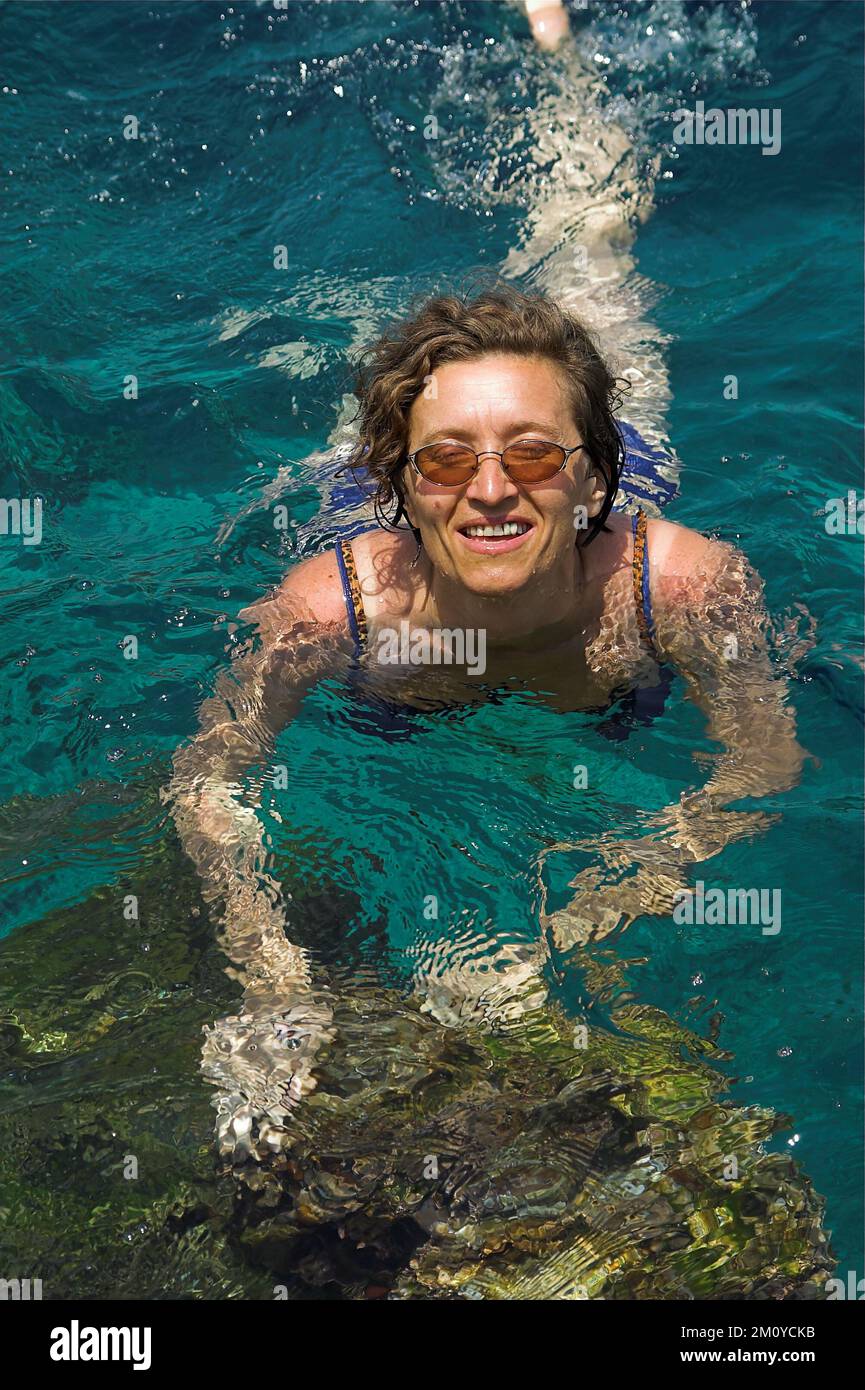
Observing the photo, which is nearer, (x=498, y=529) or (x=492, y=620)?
(x=498, y=529)

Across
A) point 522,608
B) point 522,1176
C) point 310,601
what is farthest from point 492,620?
point 522,1176

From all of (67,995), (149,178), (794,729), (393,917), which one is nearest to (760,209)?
(149,178)

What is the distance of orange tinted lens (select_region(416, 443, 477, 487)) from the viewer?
12.1ft

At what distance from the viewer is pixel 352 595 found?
4238 mm

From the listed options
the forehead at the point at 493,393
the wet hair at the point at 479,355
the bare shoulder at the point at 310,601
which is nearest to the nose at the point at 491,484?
the forehead at the point at 493,393

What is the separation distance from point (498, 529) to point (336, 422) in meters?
2.46

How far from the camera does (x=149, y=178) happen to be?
768cm

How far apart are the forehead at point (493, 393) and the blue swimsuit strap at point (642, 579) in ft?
1.78

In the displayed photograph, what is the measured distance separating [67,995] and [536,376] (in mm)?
2132

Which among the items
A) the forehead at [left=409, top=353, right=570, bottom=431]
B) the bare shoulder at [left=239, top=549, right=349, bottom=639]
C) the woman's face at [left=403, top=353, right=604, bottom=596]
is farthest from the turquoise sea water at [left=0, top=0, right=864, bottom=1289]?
the forehead at [left=409, top=353, right=570, bottom=431]

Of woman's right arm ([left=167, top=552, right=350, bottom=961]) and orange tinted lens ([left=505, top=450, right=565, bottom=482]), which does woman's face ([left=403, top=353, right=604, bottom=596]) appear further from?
woman's right arm ([left=167, top=552, right=350, bottom=961])

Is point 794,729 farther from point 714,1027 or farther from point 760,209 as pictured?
point 760,209

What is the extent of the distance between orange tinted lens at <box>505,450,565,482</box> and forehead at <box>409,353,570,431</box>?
8 cm

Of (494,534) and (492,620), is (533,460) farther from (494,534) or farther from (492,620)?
(492,620)
